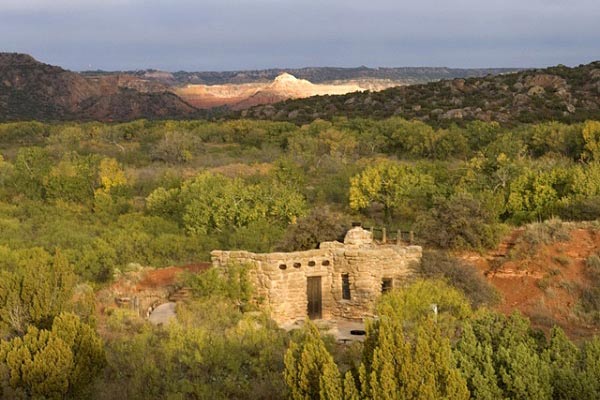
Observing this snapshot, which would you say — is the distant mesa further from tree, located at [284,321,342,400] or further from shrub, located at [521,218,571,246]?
tree, located at [284,321,342,400]

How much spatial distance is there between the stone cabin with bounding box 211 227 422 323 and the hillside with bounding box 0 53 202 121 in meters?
78.0

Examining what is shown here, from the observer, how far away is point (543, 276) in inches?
625

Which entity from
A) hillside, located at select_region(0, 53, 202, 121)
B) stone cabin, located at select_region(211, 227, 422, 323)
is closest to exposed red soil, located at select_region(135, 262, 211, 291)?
stone cabin, located at select_region(211, 227, 422, 323)

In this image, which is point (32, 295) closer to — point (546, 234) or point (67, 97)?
point (546, 234)

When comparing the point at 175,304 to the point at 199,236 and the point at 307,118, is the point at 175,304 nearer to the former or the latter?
the point at 199,236

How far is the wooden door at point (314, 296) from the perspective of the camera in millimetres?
15211

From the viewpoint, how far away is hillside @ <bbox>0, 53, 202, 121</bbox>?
3563 inches

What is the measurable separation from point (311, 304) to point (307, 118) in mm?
48214

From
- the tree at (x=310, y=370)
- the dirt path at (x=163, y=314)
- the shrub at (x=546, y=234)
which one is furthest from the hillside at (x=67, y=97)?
the tree at (x=310, y=370)

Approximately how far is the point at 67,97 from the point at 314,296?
3623 inches

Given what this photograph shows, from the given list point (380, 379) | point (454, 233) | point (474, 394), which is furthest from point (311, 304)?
point (380, 379)

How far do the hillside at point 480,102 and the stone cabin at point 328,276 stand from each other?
1511 inches

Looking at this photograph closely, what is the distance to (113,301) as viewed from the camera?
589 inches

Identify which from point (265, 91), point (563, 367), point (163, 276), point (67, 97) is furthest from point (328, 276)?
point (265, 91)
